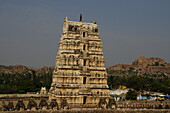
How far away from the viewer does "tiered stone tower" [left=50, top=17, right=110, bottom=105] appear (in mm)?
43594

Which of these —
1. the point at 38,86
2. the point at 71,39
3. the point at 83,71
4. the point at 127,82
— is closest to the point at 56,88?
the point at 83,71

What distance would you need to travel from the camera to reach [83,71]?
44.5 m

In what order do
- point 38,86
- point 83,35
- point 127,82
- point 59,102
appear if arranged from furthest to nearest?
1. point 127,82
2. point 38,86
3. point 83,35
4. point 59,102

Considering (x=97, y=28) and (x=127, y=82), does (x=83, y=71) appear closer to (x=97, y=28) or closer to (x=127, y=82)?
(x=97, y=28)

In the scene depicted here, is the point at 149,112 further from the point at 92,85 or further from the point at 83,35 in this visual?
the point at 83,35

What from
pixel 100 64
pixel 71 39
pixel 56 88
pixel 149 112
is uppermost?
pixel 71 39

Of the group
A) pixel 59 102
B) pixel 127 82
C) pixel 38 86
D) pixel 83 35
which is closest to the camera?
pixel 59 102

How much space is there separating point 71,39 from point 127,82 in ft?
252

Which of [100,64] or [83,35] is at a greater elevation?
[83,35]

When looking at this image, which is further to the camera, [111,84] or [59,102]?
[111,84]

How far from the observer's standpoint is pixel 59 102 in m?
43.0

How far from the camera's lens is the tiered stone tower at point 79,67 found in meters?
43.6

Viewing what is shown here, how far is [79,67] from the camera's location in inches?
1748

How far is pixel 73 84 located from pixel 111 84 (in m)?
58.1
